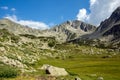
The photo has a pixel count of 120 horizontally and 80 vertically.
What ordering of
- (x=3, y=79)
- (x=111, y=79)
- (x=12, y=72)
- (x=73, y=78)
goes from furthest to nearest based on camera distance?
(x=111, y=79), (x=73, y=78), (x=12, y=72), (x=3, y=79)

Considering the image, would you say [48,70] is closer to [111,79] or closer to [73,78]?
[73,78]

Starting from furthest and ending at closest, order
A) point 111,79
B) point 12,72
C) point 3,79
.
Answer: point 111,79 → point 12,72 → point 3,79

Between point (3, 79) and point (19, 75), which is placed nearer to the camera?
point (3, 79)

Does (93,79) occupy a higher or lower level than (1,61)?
lower

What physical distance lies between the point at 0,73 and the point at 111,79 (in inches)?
935

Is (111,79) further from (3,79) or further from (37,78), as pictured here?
(3,79)

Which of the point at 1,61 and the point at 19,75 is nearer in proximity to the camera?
the point at 19,75

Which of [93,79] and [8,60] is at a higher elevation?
[8,60]

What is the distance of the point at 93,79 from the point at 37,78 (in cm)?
1377

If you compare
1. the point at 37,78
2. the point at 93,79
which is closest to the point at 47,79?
the point at 37,78

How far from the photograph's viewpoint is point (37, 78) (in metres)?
38.7

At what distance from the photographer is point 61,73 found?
4712 cm

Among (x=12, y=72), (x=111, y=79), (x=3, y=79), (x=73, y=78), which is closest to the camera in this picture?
(x=3, y=79)

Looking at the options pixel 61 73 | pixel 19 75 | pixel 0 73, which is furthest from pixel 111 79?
pixel 0 73
